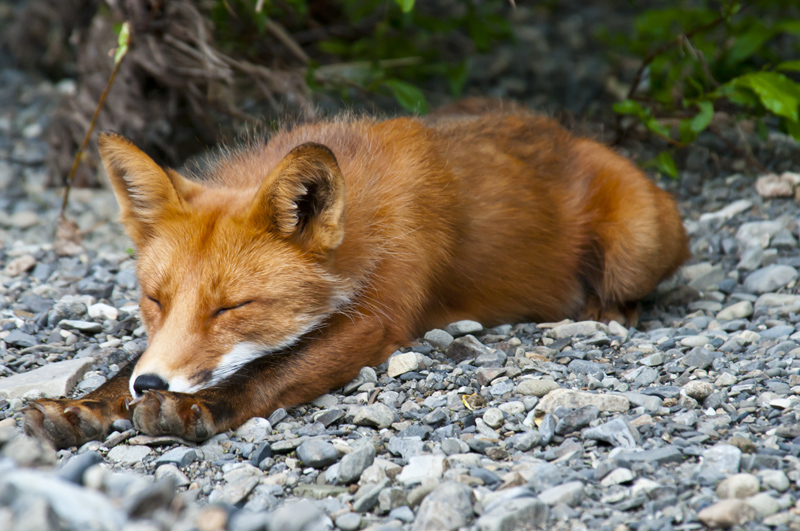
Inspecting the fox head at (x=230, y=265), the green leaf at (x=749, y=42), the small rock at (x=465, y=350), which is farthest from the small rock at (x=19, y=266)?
the green leaf at (x=749, y=42)

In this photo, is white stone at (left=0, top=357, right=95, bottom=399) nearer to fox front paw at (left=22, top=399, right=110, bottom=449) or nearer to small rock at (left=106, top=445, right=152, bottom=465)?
fox front paw at (left=22, top=399, right=110, bottom=449)

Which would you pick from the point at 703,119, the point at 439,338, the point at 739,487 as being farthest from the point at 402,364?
the point at 703,119

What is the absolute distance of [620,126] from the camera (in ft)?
24.3

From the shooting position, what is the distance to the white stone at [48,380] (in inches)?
147

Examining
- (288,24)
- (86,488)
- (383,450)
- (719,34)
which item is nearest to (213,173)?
(383,450)

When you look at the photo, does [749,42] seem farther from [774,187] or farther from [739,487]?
[739,487]

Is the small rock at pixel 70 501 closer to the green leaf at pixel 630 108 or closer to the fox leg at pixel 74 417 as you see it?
the fox leg at pixel 74 417

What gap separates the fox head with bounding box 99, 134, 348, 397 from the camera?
11.2 feet

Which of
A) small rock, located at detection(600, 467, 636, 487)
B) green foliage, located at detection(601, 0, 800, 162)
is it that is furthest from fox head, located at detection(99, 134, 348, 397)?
green foliage, located at detection(601, 0, 800, 162)

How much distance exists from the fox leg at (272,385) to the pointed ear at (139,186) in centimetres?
97

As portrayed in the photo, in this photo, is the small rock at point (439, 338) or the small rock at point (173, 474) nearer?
the small rock at point (173, 474)

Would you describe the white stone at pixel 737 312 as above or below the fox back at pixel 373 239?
below

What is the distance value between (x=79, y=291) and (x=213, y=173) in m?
1.49

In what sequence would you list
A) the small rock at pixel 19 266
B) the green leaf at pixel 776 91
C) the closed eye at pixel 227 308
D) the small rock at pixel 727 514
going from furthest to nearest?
the small rock at pixel 19 266, the green leaf at pixel 776 91, the closed eye at pixel 227 308, the small rock at pixel 727 514
